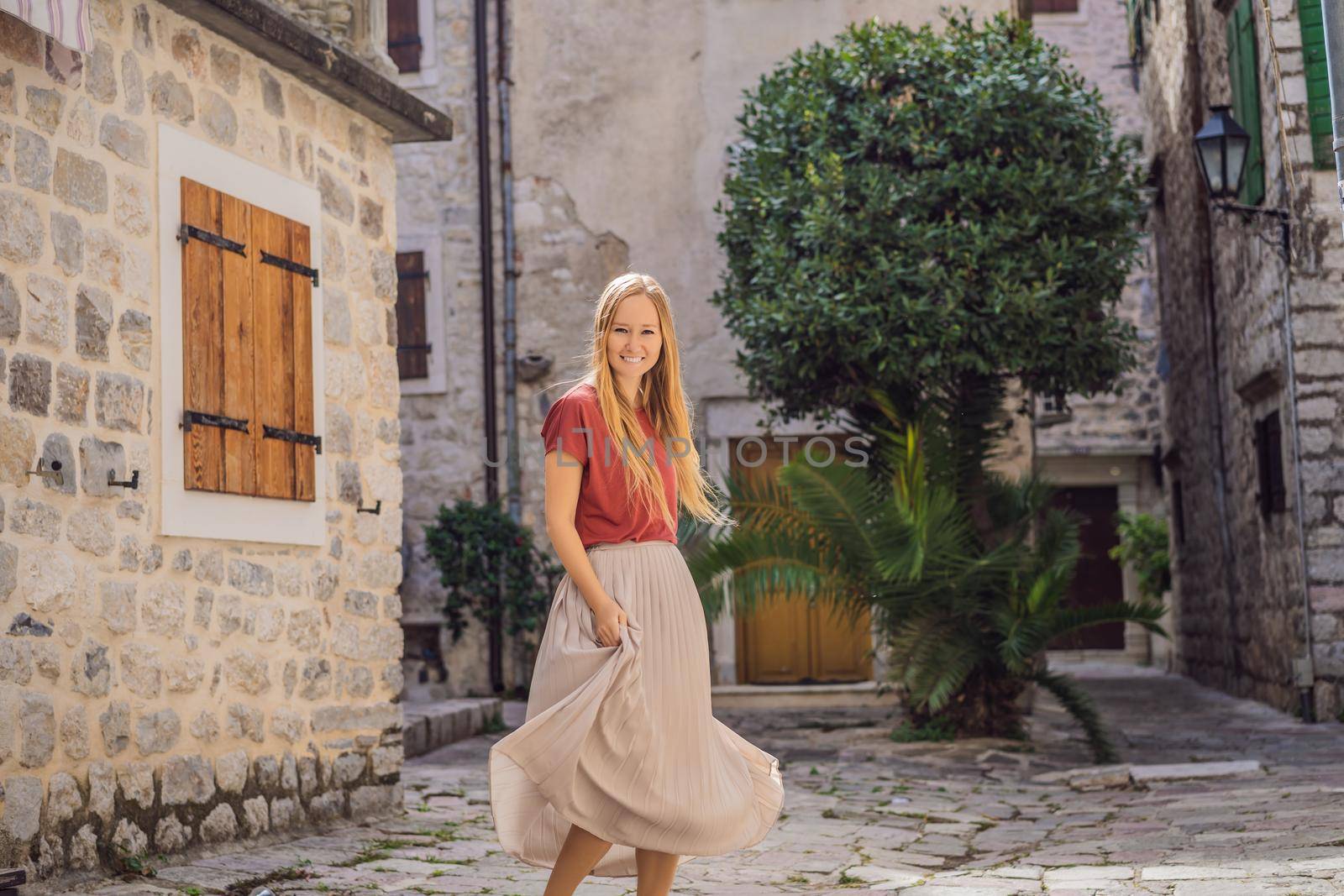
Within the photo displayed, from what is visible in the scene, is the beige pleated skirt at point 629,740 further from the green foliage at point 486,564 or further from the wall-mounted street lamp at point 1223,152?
the green foliage at point 486,564

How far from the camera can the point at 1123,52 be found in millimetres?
21094

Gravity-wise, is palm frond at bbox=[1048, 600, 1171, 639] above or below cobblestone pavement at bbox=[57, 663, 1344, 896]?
above

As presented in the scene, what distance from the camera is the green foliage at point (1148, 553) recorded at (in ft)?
58.7

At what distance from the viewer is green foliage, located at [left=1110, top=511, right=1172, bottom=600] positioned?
704 inches

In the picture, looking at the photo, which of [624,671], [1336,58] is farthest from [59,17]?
[1336,58]

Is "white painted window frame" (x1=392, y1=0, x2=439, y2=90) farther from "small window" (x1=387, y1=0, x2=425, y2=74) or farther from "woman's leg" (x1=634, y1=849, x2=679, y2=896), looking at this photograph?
"woman's leg" (x1=634, y1=849, x2=679, y2=896)

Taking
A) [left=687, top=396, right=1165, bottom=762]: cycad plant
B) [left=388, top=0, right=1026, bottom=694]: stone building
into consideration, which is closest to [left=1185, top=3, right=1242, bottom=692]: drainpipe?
[left=388, top=0, right=1026, bottom=694]: stone building

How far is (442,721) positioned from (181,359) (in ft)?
15.4

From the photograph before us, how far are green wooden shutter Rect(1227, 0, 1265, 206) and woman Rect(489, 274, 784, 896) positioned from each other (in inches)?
336

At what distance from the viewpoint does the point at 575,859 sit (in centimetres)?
342

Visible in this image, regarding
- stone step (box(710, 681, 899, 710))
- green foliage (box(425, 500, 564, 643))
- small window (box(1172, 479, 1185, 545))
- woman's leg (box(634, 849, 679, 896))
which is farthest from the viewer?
small window (box(1172, 479, 1185, 545))

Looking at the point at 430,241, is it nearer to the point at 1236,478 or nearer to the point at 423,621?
the point at 423,621

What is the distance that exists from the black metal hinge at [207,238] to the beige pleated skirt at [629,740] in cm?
263

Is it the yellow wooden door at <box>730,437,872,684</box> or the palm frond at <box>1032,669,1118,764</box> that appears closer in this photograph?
the palm frond at <box>1032,669,1118,764</box>
